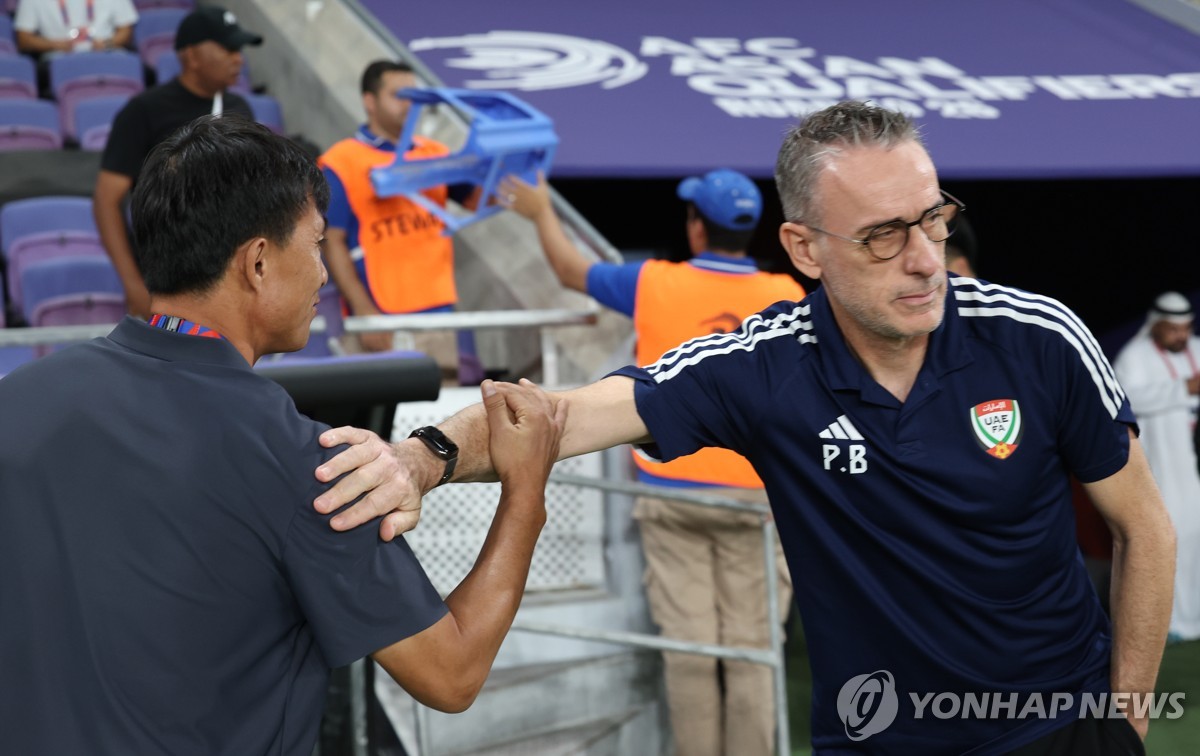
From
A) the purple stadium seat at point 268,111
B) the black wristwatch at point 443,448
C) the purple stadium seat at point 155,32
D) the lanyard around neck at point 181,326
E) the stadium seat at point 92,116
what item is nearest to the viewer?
the lanyard around neck at point 181,326

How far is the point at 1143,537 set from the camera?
2.49 m

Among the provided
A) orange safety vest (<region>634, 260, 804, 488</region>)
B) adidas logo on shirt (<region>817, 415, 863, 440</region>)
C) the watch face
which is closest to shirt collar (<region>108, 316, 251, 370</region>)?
the watch face

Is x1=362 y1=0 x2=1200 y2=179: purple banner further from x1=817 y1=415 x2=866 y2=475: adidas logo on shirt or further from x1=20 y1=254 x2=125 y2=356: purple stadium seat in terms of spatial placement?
x1=817 y1=415 x2=866 y2=475: adidas logo on shirt

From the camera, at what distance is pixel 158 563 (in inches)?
69.9

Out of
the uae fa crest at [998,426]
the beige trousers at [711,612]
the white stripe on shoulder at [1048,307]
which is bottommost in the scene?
the beige trousers at [711,612]

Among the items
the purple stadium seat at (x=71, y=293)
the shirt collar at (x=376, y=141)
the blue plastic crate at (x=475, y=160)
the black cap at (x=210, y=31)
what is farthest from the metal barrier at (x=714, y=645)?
the purple stadium seat at (x=71, y=293)

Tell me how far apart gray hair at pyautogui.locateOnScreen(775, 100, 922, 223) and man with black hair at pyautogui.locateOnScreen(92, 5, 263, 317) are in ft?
10.5

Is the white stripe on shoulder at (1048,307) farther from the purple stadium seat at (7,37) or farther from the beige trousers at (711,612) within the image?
the purple stadium seat at (7,37)

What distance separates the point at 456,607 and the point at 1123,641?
1.28 metres

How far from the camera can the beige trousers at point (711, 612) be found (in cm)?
503

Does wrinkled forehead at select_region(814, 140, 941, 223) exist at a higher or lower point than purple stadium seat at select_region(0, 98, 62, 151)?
higher

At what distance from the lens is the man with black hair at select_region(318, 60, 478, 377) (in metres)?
5.52

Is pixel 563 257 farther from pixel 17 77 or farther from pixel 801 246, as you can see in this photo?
pixel 17 77

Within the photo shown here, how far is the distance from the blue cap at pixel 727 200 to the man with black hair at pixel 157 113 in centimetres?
175
